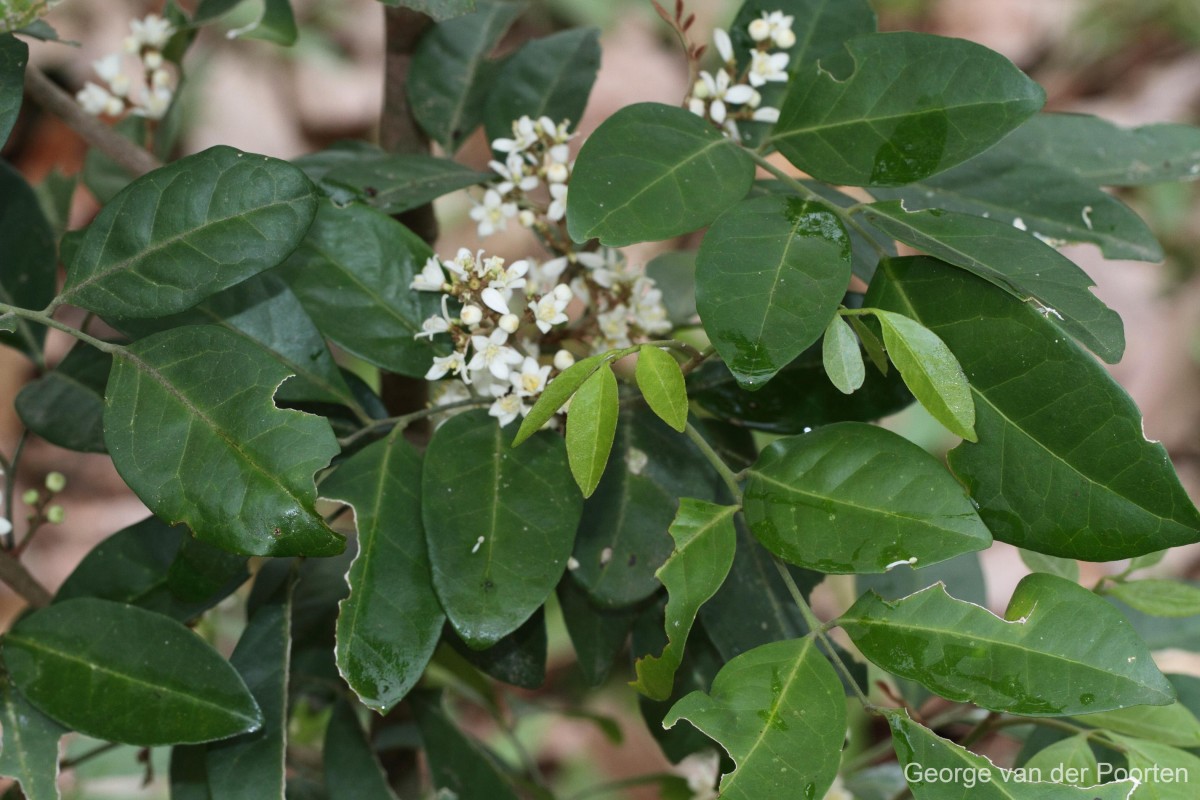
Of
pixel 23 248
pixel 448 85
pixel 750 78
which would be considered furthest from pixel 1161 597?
pixel 23 248

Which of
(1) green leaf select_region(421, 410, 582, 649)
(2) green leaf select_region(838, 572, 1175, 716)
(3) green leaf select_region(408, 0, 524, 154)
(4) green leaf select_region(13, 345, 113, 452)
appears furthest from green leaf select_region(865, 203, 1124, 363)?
(4) green leaf select_region(13, 345, 113, 452)

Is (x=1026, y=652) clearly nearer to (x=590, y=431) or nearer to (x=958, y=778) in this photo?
(x=958, y=778)

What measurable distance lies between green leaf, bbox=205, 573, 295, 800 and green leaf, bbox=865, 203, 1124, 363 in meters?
0.49

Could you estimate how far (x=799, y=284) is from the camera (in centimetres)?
60

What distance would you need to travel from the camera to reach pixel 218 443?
1.98ft

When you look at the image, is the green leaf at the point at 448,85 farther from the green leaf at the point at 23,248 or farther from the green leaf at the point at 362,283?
the green leaf at the point at 23,248

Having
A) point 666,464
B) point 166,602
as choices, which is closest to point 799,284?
point 666,464

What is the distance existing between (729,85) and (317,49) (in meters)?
2.44

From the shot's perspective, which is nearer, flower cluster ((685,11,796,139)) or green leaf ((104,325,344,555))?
green leaf ((104,325,344,555))

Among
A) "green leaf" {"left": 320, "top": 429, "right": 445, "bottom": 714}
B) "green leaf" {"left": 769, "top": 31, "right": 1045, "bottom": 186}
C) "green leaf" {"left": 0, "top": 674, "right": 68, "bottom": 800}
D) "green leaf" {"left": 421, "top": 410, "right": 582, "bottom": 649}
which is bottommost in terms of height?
"green leaf" {"left": 0, "top": 674, "right": 68, "bottom": 800}

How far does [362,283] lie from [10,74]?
0.25 m

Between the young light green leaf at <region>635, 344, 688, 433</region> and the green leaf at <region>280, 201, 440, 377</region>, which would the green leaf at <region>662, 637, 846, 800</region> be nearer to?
the young light green leaf at <region>635, 344, 688, 433</region>

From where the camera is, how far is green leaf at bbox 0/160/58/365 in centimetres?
92

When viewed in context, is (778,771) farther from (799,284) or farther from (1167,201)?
(1167,201)
